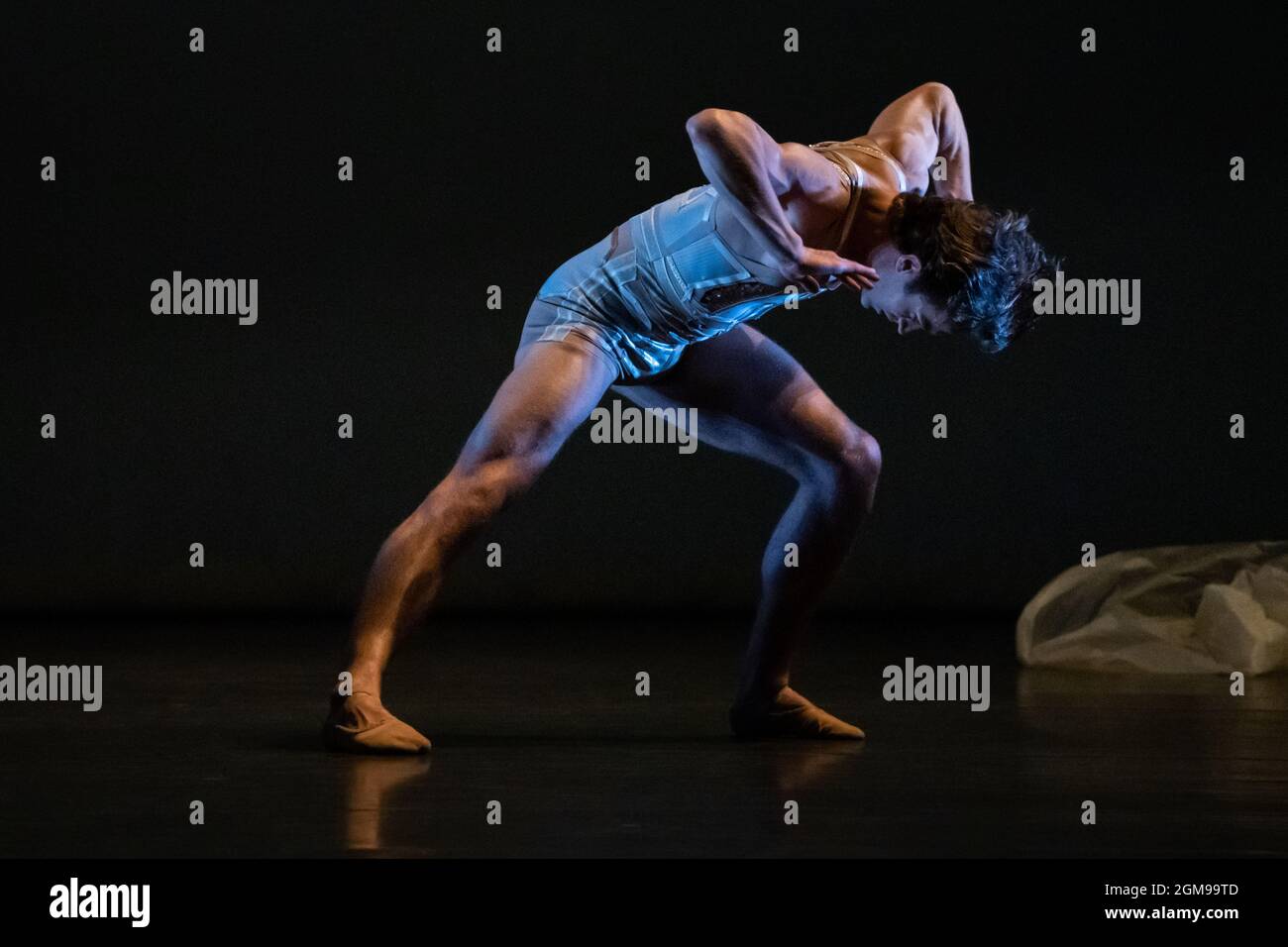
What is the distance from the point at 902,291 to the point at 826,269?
270 millimetres

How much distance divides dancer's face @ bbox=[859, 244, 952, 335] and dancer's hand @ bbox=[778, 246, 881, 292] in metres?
0.16

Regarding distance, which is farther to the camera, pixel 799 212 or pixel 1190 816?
pixel 799 212

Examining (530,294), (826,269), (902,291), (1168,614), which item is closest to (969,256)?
(902,291)

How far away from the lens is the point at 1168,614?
14.0 ft

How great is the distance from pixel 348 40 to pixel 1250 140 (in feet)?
9.95

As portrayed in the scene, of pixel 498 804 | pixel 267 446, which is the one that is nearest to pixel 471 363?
pixel 267 446

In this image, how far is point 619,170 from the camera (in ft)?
18.5

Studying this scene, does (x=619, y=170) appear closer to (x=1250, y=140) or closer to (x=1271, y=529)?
(x=1250, y=140)

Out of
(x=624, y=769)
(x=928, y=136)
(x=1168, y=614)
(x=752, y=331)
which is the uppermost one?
(x=928, y=136)

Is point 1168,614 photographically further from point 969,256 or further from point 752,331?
point 969,256

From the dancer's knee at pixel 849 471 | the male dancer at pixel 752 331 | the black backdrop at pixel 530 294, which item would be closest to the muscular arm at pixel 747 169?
the male dancer at pixel 752 331

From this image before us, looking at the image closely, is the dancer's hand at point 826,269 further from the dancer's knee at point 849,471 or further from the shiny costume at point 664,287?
the dancer's knee at point 849,471

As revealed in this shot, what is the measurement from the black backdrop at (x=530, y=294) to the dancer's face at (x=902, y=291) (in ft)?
9.50
